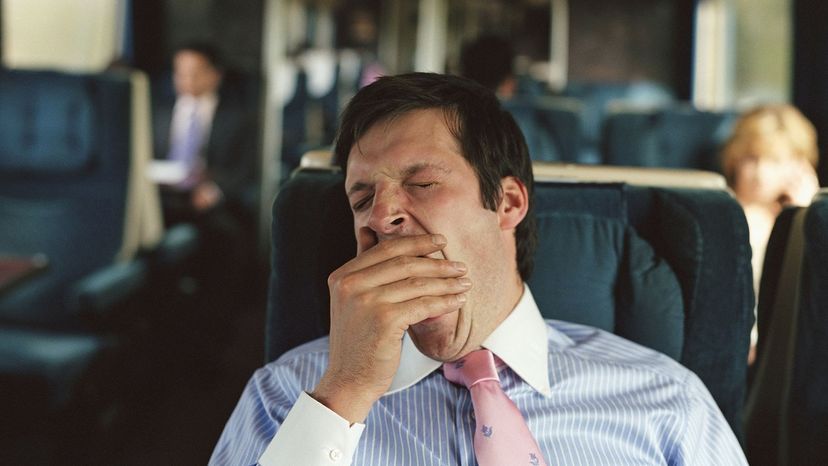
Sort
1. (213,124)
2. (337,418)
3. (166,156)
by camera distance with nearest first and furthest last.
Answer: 1. (337,418)
2. (213,124)
3. (166,156)

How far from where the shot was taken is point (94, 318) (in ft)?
7.09

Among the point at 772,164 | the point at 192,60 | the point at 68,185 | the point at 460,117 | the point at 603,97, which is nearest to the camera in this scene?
the point at 460,117

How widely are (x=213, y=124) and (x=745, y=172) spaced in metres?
2.58

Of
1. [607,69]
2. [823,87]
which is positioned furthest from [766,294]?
[607,69]

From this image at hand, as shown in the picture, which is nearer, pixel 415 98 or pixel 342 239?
pixel 415 98

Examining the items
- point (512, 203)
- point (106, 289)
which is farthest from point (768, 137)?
point (106, 289)

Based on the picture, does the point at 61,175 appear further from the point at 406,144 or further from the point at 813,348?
the point at 813,348

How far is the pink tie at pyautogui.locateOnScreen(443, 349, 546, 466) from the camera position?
103 cm

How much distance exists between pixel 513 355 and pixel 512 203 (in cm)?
26

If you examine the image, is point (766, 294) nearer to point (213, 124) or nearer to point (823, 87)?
point (823, 87)

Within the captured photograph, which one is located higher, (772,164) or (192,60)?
(192,60)

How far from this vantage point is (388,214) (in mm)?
1096

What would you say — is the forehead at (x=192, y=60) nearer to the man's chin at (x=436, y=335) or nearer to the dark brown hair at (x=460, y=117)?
the dark brown hair at (x=460, y=117)

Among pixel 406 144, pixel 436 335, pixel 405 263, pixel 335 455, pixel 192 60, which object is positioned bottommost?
pixel 335 455
